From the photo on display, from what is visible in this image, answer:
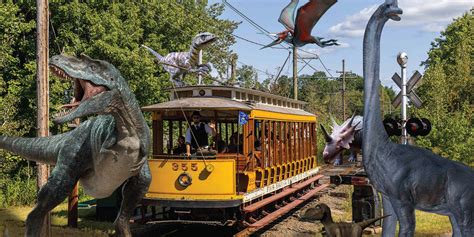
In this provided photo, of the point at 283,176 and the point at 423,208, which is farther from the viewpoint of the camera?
the point at 283,176

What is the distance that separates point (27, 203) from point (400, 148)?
13.4m

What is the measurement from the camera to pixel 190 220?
10.1 m

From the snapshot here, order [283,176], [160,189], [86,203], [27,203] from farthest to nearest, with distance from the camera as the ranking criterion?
[27,203], [86,203], [283,176], [160,189]

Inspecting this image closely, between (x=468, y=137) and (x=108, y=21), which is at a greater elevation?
(x=108, y=21)

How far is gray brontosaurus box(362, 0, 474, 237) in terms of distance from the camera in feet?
14.9

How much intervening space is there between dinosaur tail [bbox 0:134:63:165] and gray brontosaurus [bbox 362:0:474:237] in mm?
3306

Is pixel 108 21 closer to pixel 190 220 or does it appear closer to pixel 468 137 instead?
pixel 190 220

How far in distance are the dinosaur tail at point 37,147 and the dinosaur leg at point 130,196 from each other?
0.99 metres

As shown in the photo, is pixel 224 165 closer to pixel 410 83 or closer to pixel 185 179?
pixel 185 179

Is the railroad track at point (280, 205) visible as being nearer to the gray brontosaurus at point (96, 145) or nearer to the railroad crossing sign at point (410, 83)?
the railroad crossing sign at point (410, 83)

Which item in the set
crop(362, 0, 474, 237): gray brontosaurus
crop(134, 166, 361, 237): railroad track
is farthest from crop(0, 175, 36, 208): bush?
crop(362, 0, 474, 237): gray brontosaurus

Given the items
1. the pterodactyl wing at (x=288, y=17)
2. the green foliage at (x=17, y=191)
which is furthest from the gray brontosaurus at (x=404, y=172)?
the green foliage at (x=17, y=191)

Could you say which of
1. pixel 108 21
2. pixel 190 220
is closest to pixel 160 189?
pixel 190 220

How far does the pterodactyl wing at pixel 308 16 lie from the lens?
6.30 metres
